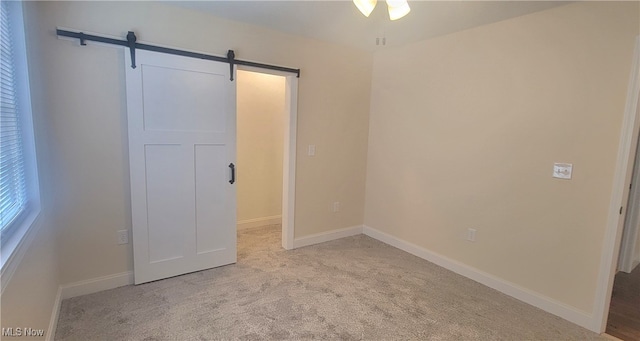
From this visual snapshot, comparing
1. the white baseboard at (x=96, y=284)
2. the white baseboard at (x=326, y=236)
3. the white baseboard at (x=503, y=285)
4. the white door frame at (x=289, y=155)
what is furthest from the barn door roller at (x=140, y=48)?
the white baseboard at (x=503, y=285)

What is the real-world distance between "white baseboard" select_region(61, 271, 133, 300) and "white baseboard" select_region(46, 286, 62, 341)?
70 mm

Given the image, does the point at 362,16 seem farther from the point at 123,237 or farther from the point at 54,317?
the point at 54,317

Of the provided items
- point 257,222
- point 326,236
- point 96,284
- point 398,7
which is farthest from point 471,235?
point 96,284

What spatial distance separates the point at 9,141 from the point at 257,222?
2945mm

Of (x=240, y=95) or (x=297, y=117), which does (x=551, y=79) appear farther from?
(x=240, y=95)

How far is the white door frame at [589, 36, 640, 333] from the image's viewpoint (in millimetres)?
1975

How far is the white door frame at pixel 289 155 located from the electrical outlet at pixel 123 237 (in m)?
1.54

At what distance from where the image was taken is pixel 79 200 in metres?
2.33

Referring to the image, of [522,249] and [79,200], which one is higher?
[79,200]

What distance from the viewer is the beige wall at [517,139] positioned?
2.13m

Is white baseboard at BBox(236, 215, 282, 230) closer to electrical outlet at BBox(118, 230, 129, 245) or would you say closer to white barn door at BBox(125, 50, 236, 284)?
white barn door at BBox(125, 50, 236, 284)

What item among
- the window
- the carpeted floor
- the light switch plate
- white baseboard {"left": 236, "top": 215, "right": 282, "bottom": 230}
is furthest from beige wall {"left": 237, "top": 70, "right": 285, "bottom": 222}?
the light switch plate

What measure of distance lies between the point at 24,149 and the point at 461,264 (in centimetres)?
360

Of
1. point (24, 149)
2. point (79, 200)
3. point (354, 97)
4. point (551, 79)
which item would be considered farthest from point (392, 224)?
point (24, 149)
